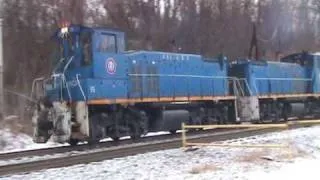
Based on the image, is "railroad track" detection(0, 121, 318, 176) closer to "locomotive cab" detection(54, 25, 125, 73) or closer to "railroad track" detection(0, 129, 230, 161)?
"railroad track" detection(0, 129, 230, 161)

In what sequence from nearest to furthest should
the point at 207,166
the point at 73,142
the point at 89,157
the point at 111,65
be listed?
the point at 207,166 → the point at 89,157 → the point at 73,142 → the point at 111,65

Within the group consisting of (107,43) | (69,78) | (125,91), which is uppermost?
(107,43)

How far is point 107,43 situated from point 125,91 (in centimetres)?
164

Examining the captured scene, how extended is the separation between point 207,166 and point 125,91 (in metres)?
6.72

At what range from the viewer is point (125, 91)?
17.3m

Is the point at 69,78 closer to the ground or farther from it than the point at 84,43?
closer to the ground

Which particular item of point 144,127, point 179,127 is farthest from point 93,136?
point 179,127

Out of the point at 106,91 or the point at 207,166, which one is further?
the point at 106,91

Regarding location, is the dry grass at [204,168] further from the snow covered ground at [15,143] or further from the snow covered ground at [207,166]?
the snow covered ground at [15,143]

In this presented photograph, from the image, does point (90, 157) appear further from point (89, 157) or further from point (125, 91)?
point (125, 91)

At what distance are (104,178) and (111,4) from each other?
1016 inches

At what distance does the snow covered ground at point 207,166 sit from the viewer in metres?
10.2

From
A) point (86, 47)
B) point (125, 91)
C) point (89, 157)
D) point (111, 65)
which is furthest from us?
point (125, 91)

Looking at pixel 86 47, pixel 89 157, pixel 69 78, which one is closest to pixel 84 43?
pixel 86 47
